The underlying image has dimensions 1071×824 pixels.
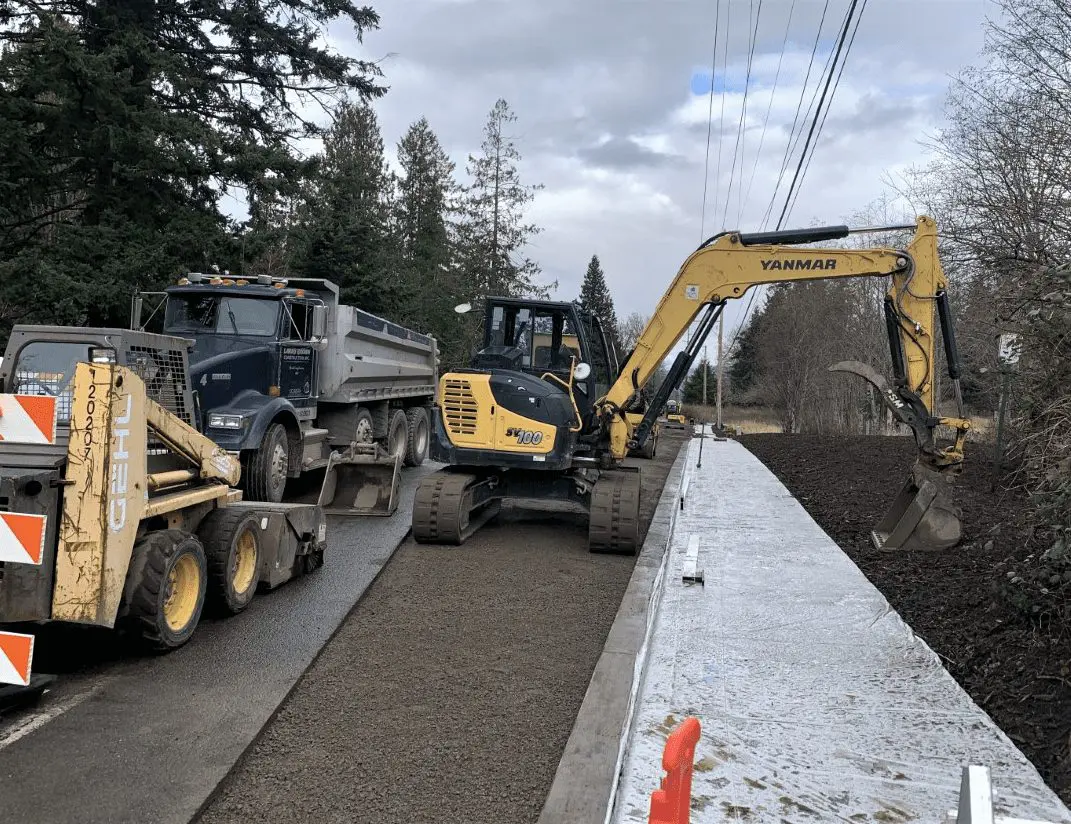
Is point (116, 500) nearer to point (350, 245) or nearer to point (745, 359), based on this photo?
point (350, 245)

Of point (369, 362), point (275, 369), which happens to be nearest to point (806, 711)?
point (275, 369)

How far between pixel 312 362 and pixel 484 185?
27005 millimetres

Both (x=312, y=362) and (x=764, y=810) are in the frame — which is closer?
(x=764, y=810)

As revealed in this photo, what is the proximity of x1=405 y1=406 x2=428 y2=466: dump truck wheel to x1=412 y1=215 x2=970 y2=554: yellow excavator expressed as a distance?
210 inches

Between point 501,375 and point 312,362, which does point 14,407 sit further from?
point 312,362

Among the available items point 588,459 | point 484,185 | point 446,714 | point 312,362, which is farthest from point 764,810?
point 484,185

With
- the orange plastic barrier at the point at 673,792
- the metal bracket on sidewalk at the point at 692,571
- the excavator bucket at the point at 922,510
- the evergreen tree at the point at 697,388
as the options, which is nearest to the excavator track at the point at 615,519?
the metal bracket on sidewalk at the point at 692,571

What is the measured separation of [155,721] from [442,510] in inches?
163

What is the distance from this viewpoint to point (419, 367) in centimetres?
1591

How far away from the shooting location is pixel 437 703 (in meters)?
4.45

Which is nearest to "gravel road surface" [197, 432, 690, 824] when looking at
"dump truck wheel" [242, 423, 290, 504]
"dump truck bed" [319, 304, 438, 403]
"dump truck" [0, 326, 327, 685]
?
"dump truck" [0, 326, 327, 685]

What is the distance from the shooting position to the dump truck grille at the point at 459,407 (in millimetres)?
8539

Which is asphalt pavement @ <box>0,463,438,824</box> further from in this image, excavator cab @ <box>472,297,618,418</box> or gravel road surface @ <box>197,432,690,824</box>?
excavator cab @ <box>472,297,618,418</box>

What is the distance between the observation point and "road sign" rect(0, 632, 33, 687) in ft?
12.3
